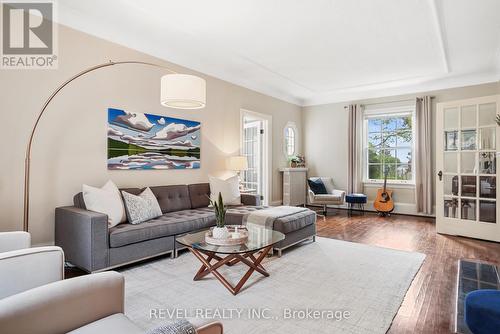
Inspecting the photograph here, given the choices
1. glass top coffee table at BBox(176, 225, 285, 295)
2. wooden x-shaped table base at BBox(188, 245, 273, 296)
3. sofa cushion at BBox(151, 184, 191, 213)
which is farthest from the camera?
sofa cushion at BBox(151, 184, 191, 213)

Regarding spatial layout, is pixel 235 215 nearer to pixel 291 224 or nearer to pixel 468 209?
pixel 291 224

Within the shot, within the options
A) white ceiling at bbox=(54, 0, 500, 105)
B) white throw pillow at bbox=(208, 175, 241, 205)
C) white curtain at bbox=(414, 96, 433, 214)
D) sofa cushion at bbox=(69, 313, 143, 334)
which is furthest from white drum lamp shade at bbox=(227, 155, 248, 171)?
sofa cushion at bbox=(69, 313, 143, 334)

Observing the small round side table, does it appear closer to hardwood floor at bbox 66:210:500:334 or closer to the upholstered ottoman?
hardwood floor at bbox 66:210:500:334

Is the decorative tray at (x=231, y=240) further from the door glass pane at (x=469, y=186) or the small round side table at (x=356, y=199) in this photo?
the small round side table at (x=356, y=199)

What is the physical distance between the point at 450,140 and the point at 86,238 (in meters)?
5.16

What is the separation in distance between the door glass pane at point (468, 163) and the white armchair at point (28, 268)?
518 cm

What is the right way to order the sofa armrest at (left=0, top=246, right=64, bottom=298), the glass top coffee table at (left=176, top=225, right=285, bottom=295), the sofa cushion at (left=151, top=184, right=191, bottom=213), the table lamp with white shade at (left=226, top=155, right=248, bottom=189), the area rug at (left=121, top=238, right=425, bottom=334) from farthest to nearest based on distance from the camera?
1. the table lamp with white shade at (left=226, top=155, right=248, bottom=189)
2. the sofa cushion at (left=151, top=184, right=191, bottom=213)
3. the glass top coffee table at (left=176, top=225, right=285, bottom=295)
4. the area rug at (left=121, top=238, right=425, bottom=334)
5. the sofa armrest at (left=0, top=246, right=64, bottom=298)

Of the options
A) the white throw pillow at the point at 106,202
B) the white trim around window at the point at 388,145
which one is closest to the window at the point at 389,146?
the white trim around window at the point at 388,145

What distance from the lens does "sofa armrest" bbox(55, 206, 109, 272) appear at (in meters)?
2.70

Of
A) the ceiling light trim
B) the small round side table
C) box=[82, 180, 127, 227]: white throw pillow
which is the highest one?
the ceiling light trim

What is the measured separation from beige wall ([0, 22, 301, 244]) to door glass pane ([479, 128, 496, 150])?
4.56m

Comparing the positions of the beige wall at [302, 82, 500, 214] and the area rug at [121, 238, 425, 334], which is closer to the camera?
the area rug at [121, 238, 425, 334]

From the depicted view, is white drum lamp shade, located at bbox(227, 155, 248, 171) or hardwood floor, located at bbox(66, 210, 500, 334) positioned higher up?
white drum lamp shade, located at bbox(227, 155, 248, 171)

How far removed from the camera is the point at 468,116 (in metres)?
4.40
